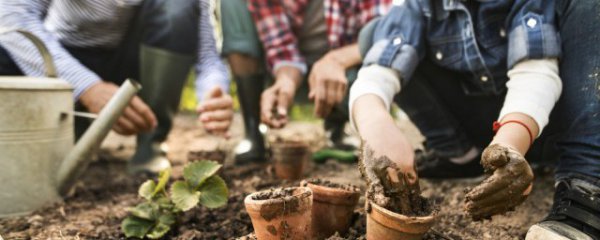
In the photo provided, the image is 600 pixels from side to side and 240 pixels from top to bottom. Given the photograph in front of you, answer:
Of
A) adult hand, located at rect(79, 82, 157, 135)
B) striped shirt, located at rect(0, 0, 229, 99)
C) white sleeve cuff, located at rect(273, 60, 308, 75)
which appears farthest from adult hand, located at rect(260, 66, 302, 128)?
adult hand, located at rect(79, 82, 157, 135)

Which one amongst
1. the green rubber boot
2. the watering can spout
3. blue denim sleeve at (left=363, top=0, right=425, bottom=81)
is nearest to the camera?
blue denim sleeve at (left=363, top=0, right=425, bottom=81)

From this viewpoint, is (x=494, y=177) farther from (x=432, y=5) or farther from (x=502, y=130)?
(x=432, y=5)

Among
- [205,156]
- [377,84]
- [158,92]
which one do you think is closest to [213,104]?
[205,156]

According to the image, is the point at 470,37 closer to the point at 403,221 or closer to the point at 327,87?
the point at 327,87

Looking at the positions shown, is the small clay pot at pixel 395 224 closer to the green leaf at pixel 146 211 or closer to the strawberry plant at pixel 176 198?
the strawberry plant at pixel 176 198

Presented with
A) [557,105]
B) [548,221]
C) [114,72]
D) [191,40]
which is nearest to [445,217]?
[548,221]

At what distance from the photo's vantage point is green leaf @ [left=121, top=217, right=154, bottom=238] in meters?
1.62

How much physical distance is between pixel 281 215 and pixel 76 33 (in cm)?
196

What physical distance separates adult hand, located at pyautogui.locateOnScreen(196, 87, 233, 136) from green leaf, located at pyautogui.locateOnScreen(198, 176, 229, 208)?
2.25 feet

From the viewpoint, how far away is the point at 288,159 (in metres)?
2.37

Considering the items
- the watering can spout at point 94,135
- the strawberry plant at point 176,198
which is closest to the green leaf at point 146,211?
the strawberry plant at point 176,198

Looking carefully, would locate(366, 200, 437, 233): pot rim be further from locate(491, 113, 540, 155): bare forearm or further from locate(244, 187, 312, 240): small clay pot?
locate(491, 113, 540, 155): bare forearm

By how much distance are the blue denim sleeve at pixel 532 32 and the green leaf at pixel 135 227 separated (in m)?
1.35

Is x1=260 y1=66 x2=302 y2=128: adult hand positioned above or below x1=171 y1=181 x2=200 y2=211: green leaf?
above
